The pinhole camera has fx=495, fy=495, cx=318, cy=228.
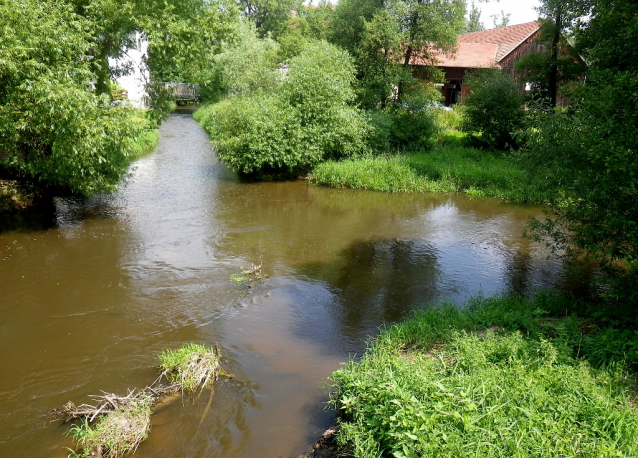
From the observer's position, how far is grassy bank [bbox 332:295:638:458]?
4.73m

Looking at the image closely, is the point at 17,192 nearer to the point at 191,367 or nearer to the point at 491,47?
the point at 191,367

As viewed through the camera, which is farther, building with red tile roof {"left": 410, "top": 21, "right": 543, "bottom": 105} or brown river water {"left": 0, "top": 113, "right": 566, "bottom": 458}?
building with red tile roof {"left": 410, "top": 21, "right": 543, "bottom": 105}

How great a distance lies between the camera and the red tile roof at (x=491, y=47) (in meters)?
35.7

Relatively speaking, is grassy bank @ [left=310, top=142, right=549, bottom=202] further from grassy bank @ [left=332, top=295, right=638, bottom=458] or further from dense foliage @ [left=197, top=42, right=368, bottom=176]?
grassy bank @ [left=332, top=295, right=638, bottom=458]

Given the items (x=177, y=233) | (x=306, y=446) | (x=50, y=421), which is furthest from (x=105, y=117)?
(x=306, y=446)

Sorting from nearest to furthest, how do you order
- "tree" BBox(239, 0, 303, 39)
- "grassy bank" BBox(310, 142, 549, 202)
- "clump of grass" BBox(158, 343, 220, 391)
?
"clump of grass" BBox(158, 343, 220, 391) → "grassy bank" BBox(310, 142, 549, 202) → "tree" BBox(239, 0, 303, 39)

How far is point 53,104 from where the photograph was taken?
434 inches

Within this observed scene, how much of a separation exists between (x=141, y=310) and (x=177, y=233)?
4622 millimetres

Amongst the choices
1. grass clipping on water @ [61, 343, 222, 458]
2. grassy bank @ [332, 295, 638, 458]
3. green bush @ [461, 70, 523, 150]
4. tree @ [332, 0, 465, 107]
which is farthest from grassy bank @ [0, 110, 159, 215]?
green bush @ [461, 70, 523, 150]

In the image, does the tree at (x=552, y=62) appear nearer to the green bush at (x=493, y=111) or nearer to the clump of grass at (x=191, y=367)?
the green bush at (x=493, y=111)

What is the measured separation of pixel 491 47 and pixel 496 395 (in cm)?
3865

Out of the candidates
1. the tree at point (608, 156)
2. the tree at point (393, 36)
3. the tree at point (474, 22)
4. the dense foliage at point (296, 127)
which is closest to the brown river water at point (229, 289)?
the dense foliage at point (296, 127)

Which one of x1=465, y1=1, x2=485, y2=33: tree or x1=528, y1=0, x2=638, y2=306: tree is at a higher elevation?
x1=465, y1=1, x2=485, y2=33: tree

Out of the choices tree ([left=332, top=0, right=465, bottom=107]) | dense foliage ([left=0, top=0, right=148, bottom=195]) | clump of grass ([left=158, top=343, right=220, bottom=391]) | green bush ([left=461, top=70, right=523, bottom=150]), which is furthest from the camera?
tree ([left=332, top=0, right=465, bottom=107])
